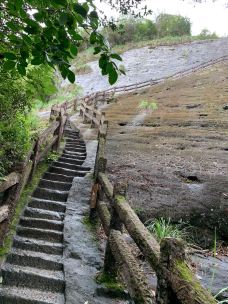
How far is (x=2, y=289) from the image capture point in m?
4.74

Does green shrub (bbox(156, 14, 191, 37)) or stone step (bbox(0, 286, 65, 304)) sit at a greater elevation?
green shrub (bbox(156, 14, 191, 37))

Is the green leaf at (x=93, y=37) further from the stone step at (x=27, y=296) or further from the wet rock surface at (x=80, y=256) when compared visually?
the stone step at (x=27, y=296)

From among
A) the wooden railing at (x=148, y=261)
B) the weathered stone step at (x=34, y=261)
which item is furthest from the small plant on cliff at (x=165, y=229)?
the weathered stone step at (x=34, y=261)

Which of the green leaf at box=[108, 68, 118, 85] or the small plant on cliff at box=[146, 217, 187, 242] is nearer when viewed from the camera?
the green leaf at box=[108, 68, 118, 85]

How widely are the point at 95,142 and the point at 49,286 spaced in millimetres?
8231

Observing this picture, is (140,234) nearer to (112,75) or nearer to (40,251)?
(112,75)

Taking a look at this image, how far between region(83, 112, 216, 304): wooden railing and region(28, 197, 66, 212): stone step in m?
1.26

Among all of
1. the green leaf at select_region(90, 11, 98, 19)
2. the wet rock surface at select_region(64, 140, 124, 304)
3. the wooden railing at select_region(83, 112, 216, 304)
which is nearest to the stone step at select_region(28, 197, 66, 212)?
the wet rock surface at select_region(64, 140, 124, 304)

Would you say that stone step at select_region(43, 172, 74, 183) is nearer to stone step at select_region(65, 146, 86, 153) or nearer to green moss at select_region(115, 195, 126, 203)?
stone step at select_region(65, 146, 86, 153)

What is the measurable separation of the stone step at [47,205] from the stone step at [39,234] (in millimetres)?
969

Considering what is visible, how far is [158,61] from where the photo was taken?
38219 millimetres

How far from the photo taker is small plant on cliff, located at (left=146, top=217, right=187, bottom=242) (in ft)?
21.2

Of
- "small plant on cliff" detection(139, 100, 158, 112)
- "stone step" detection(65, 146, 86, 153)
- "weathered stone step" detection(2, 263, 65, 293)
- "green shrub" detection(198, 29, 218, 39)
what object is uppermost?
"green shrub" detection(198, 29, 218, 39)

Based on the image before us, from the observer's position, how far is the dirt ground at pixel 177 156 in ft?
25.1
